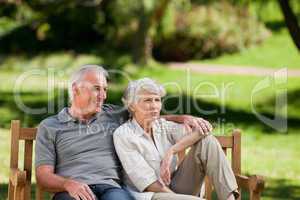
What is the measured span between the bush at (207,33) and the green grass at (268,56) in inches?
11.6

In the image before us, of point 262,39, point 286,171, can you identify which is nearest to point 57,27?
point 262,39

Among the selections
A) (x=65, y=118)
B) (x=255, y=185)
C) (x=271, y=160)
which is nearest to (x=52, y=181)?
(x=65, y=118)

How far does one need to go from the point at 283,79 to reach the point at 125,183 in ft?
47.2

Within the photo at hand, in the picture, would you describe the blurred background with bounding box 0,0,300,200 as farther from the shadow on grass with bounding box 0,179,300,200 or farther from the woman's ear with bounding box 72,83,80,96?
the woman's ear with bounding box 72,83,80,96

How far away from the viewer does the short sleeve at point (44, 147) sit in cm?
469

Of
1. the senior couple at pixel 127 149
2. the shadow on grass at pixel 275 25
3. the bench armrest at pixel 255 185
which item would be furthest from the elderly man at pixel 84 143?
the shadow on grass at pixel 275 25

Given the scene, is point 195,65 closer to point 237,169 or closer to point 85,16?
point 85,16

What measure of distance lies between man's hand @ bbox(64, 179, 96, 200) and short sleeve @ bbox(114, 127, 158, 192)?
12.4 inches

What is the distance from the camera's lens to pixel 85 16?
75.0ft

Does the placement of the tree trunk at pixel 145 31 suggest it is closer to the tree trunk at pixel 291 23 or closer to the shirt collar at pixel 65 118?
the tree trunk at pixel 291 23

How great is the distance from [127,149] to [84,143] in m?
0.28

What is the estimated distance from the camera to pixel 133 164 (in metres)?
4.75

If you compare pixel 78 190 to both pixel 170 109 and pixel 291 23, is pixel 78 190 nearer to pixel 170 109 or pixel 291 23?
pixel 291 23

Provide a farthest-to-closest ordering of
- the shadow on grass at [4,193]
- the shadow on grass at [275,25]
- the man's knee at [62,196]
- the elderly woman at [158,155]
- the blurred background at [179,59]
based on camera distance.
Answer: the shadow on grass at [275,25] < the blurred background at [179,59] < the shadow on grass at [4,193] < the elderly woman at [158,155] < the man's knee at [62,196]
